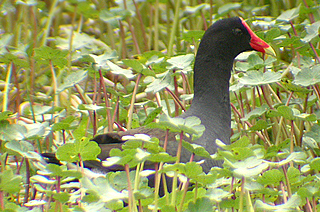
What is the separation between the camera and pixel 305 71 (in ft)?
6.40

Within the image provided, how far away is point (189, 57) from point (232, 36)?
35cm

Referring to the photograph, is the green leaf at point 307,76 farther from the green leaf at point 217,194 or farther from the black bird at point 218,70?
the green leaf at point 217,194

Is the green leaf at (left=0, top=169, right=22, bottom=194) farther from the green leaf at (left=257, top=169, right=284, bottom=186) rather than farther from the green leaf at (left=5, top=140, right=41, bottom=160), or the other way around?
the green leaf at (left=257, top=169, right=284, bottom=186)

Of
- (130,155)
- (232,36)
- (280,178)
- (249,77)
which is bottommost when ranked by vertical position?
(280,178)

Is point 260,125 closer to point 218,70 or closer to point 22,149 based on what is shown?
point 218,70

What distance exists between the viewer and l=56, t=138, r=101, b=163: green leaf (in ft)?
4.29

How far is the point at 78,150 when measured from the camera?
133 cm

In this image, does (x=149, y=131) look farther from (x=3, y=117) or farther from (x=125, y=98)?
(x=3, y=117)

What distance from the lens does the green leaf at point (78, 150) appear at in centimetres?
131

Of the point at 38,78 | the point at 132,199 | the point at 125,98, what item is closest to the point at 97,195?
the point at 132,199

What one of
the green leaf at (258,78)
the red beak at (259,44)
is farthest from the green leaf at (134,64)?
the red beak at (259,44)

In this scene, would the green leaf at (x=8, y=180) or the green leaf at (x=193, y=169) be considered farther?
the green leaf at (x=8, y=180)

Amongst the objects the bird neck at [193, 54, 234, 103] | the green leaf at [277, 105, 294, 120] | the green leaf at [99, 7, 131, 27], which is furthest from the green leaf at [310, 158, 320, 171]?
the green leaf at [99, 7, 131, 27]

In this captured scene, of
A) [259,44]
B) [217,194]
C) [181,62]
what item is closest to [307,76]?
[259,44]
